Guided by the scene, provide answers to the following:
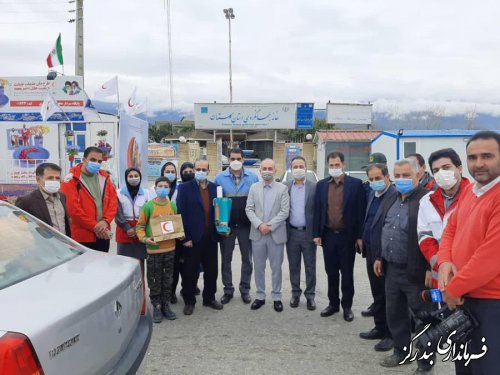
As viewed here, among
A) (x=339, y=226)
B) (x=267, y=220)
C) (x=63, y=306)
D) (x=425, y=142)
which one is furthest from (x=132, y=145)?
(x=425, y=142)

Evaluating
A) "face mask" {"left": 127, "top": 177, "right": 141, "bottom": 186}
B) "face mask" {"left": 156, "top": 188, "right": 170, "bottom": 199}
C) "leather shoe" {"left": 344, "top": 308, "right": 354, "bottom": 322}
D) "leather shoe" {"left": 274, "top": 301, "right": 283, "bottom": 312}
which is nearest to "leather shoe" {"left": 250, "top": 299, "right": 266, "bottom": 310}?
"leather shoe" {"left": 274, "top": 301, "right": 283, "bottom": 312}

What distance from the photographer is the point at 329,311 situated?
4852 millimetres

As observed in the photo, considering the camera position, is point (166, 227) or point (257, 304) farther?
point (257, 304)

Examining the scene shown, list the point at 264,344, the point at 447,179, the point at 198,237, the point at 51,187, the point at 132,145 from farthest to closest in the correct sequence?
1. the point at 132,145
2. the point at 198,237
3. the point at 51,187
4. the point at 264,344
5. the point at 447,179

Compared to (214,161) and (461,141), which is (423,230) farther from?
Answer: (214,161)

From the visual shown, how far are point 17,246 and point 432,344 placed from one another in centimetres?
258

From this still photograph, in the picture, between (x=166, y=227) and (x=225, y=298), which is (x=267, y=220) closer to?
(x=225, y=298)

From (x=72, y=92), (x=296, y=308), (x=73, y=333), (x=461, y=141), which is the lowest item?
(x=296, y=308)

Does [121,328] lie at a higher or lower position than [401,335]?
higher

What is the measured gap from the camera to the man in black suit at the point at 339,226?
15.7 ft

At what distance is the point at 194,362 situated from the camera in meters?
3.70

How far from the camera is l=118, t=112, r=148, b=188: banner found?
727 centimetres

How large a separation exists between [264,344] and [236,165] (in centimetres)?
234

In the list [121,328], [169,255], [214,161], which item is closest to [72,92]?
[169,255]
